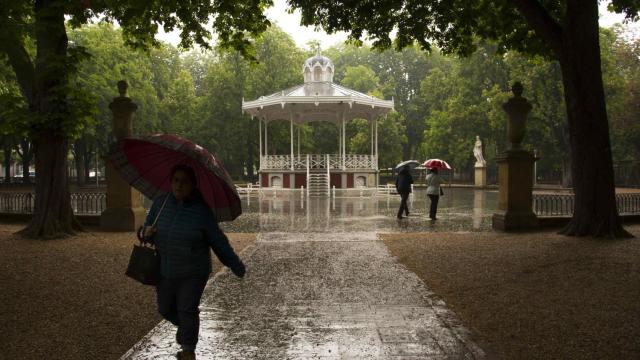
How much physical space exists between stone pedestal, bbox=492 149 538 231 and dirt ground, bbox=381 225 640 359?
1.59 metres

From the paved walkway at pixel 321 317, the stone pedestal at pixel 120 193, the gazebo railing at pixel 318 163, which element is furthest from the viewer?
the gazebo railing at pixel 318 163

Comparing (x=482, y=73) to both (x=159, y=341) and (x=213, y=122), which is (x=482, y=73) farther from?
(x=159, y=341)

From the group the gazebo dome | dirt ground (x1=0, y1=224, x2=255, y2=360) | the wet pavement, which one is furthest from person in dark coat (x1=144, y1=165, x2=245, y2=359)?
the gazebo dome

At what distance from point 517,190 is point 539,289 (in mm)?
6806

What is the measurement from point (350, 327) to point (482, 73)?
45.7 meters

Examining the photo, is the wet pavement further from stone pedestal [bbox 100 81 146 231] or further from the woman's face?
stone pedestal [bbox 100 81 146 231]

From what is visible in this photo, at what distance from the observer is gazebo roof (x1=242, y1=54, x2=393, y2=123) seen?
3300cm

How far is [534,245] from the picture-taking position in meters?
10.5

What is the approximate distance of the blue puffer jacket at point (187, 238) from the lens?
13.5ft

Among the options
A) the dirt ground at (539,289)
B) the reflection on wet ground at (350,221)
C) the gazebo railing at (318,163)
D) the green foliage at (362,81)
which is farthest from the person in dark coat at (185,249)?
the green foliage at (362,81)

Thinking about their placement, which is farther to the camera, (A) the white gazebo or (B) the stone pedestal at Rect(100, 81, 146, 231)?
(A) the white gazebo

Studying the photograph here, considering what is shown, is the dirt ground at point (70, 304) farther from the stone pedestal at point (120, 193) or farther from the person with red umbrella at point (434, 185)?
the person with red umbrella at point (434, 185)

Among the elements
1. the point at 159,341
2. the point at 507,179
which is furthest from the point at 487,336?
the point at 507,179

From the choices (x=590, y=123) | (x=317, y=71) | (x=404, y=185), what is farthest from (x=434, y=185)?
(x=317, y=71)
